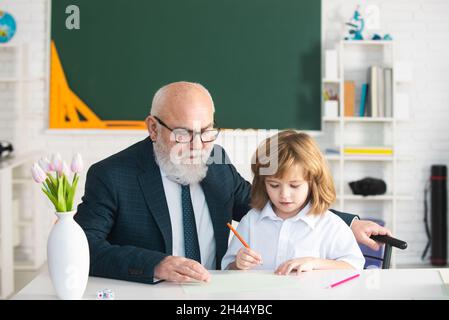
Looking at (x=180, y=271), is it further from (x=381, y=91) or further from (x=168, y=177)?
(x=381, y=91)

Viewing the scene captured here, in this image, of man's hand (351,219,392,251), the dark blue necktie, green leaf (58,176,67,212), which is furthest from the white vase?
A: man's hand (351,219,392,251)

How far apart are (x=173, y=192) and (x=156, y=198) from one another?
192 mm

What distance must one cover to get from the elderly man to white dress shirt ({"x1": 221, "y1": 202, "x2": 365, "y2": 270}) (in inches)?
4.5

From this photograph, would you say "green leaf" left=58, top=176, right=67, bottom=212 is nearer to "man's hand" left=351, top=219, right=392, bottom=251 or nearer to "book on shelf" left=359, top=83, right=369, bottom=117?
"man's hand" left=351, top=219, right=392, bottom=251

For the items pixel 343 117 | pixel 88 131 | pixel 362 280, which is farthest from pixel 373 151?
pixel 362 280

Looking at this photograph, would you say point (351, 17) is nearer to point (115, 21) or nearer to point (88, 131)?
point (115, 21)

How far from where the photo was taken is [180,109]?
2.19 metres

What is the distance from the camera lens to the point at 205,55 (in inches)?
187

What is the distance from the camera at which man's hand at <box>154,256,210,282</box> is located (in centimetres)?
166

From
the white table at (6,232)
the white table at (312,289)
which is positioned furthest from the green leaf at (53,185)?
the white table at (6,232)

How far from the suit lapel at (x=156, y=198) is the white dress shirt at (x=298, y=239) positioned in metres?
0.19

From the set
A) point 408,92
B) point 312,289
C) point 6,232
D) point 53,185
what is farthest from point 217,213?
point 408,92
